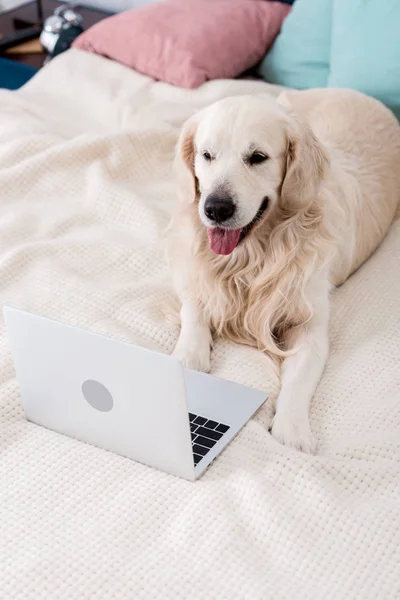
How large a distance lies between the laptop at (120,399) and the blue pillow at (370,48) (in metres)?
1.41

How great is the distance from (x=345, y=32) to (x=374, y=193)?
786mm

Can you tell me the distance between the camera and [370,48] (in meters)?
2.57

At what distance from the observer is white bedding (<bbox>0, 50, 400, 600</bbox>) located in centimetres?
119

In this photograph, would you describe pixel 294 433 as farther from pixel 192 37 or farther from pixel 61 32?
pixel 61 32

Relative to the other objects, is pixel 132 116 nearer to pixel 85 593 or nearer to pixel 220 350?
pixel 220 350

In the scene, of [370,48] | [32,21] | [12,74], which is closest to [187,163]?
[370,48]

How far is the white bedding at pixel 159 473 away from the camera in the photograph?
1.19 meters

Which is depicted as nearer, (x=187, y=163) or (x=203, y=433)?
(x=203, y=433)

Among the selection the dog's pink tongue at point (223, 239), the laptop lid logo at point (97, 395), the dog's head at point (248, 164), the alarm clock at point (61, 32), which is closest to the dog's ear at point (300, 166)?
the dog's head at point (248, 164)

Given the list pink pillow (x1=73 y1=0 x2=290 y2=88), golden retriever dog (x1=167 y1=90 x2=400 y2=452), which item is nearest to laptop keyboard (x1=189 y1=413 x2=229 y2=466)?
golden retriever dog (x1=167 y1=90 x2=400 y2=452)

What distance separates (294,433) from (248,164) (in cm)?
57

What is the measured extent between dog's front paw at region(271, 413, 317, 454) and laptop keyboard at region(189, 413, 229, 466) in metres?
0.10

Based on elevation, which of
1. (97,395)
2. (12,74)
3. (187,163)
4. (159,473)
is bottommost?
(12,74)

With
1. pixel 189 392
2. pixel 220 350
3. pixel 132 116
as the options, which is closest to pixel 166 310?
pixel 220 350
